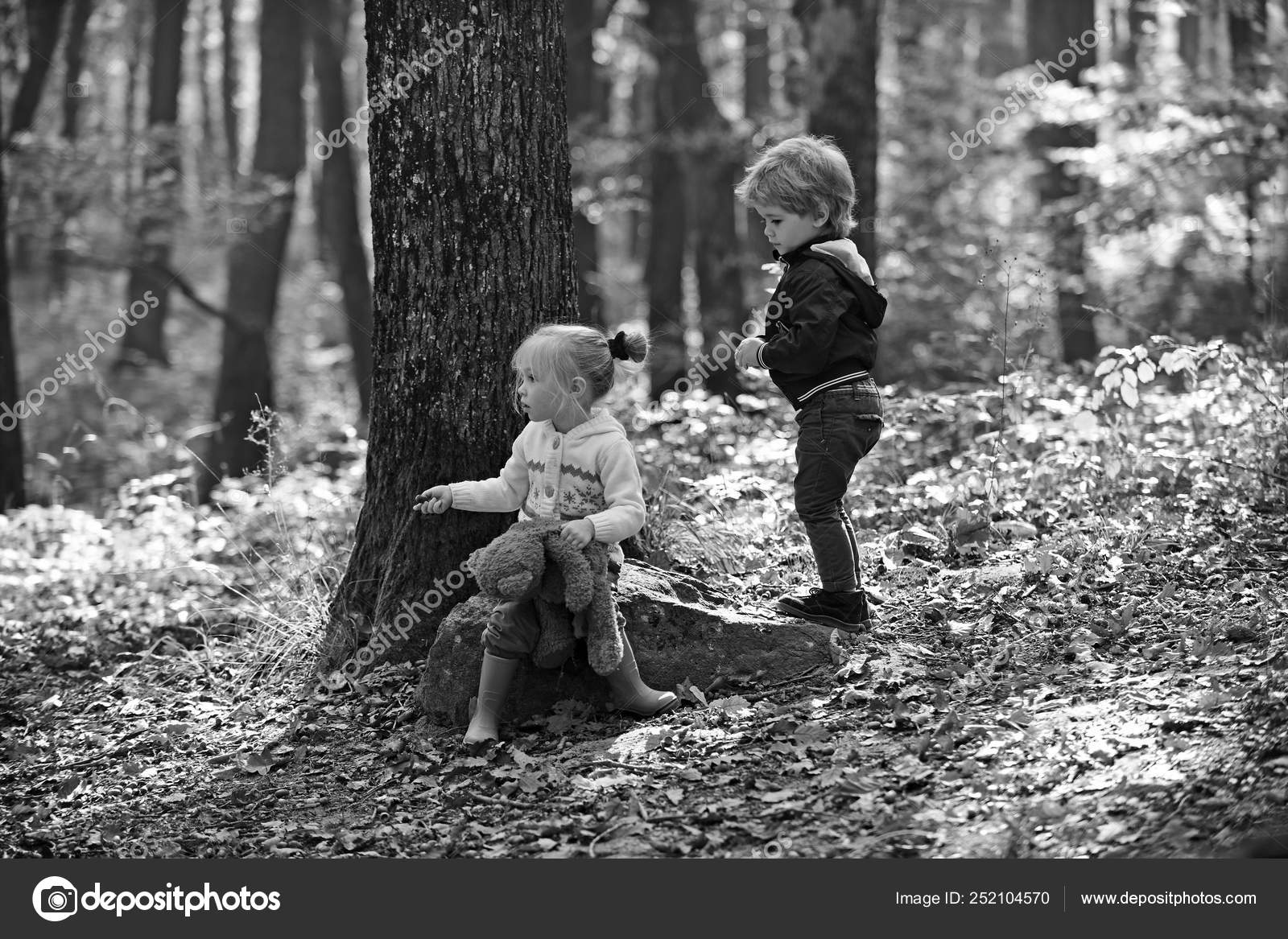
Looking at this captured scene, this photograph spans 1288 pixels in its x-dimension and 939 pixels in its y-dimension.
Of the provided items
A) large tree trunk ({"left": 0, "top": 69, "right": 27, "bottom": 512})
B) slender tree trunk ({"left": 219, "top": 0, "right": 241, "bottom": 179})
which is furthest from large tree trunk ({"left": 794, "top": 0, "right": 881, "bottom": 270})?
slender tree trunk ({"left": 219, "top": 0, "right": 241, "bottom": 179})

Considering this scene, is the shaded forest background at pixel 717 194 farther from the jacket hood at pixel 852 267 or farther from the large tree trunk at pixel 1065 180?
the jacket hood at pixel 852 267

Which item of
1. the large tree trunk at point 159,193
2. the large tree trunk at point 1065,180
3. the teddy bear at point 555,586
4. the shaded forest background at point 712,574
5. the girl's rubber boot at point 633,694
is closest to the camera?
the shaded forest background at point 712,574

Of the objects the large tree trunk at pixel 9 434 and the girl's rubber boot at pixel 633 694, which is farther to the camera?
the large tree trunk at pixel 9 434

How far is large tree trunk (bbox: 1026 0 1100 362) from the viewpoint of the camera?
515 inches

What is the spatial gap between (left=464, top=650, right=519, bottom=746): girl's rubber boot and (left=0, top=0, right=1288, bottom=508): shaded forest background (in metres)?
2.22

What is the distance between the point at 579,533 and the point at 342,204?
1279cm

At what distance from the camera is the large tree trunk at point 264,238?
13.6 meters

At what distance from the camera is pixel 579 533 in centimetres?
412

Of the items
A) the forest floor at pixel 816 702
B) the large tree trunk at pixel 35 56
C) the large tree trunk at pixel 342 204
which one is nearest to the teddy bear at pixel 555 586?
the forest floor at pixel 816 702

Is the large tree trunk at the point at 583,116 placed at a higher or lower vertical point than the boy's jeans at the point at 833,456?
higher

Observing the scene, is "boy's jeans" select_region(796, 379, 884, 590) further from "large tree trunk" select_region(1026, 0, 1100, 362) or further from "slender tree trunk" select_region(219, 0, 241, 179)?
"slender tree trunk" select_region(219, 0, 241, 179)

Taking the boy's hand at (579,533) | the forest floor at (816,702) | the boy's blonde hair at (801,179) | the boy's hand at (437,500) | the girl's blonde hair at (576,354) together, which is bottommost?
the forest floor at (816,702)

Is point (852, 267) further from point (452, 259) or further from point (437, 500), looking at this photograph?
point (437, 500)

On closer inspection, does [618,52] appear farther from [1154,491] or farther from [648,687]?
[648,687]
